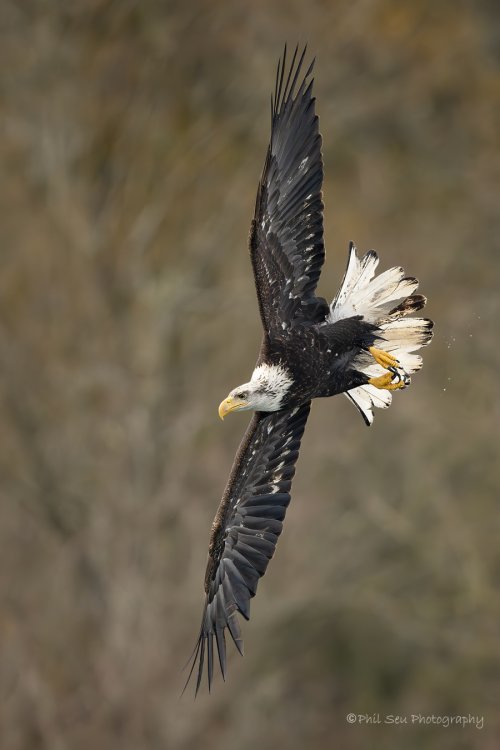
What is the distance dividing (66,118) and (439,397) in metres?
6.52

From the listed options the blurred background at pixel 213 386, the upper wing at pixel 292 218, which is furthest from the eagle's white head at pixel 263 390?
the blurred background at pixel 213 386

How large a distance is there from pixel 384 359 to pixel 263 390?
678 millimetres

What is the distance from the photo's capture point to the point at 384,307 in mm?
9109

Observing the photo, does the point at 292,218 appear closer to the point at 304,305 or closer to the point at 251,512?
the point at 304,305

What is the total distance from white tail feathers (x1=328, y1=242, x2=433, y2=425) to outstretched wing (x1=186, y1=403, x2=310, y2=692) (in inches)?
28.7

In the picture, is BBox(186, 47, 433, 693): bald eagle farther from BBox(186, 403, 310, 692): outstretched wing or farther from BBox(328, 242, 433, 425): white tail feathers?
BBox(186, 403, 310, 692): outstretched wing

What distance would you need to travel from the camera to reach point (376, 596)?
19.5 meters

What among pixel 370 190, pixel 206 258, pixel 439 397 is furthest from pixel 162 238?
A: pixel 439 397

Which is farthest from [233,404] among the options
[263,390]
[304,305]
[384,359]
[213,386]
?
[213,386]

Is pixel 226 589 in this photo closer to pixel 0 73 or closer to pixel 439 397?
pixel 439 397

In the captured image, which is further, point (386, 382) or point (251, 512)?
point (251, 512)

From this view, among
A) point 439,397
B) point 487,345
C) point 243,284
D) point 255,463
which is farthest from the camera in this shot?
point 243,284

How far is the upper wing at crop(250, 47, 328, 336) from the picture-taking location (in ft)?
29.7

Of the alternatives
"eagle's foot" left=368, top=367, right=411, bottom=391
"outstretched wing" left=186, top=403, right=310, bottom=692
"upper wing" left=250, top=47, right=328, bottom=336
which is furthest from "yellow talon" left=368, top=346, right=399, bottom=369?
"outstretched wing" left=186, top=403, right=310, bottom=692
